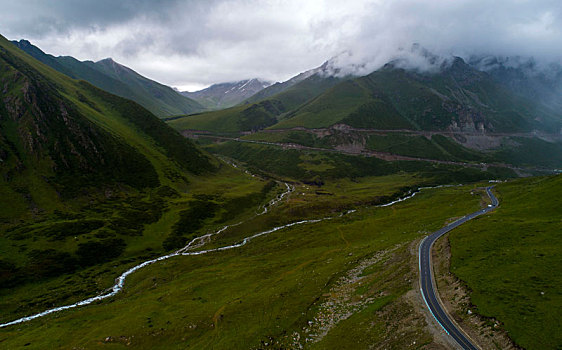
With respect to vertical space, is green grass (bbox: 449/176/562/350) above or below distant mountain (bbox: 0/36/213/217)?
below

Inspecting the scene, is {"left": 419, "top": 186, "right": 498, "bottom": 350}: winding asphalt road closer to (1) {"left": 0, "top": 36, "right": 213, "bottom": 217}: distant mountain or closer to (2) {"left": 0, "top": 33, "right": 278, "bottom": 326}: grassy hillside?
(2) {"left": 0, "top": 33, "right": 278, "bottom": 326}: grassy hillside

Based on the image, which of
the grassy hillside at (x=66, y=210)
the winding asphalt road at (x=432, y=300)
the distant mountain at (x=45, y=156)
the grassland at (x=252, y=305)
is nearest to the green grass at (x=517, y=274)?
the winding asphalt road at (x=432, y=300)

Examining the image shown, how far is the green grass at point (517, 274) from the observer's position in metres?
33.3

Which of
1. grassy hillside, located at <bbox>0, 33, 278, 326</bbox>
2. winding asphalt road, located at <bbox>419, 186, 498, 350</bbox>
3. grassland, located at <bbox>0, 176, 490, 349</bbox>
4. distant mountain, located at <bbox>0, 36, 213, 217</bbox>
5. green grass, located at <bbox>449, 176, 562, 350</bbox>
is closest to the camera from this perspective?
green grass, located at <bbox>449, 176, 562, 350</bbox>

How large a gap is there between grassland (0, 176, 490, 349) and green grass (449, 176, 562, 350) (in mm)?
9680

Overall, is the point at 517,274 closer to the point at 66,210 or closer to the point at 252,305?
the point at 252,305

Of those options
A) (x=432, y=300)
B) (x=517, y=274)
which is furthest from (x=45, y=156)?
(x=517, y=274)

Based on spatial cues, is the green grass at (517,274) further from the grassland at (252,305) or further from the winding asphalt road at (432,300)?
the grassland at (252,305)

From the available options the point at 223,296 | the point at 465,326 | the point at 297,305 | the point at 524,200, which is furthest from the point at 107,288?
the point at 524,200

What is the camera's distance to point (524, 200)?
116 metres

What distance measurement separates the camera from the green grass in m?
33.3

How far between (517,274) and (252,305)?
153 feet

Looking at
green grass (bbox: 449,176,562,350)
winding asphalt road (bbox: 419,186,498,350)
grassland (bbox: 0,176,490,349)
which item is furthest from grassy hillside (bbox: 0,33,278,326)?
green grass (bbox: 449,176,562,350)

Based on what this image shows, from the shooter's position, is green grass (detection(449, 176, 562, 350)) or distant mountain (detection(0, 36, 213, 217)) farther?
distant mountain (detection(0, 36, 213, 217))
